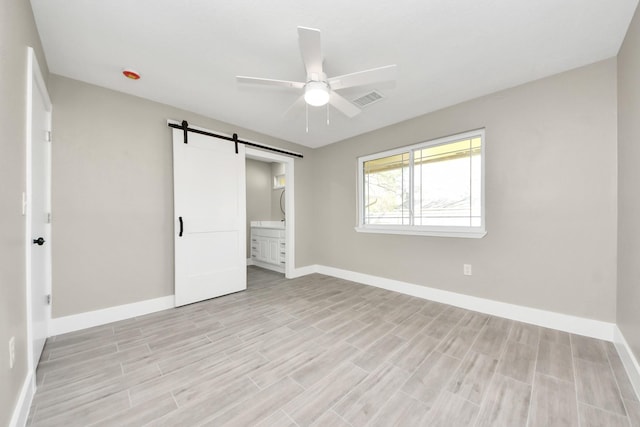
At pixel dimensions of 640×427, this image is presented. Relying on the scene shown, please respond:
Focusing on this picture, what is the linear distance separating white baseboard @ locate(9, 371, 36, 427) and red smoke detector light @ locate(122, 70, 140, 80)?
238 cm

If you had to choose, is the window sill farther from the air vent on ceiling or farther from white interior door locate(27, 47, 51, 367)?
white interior door locate(27, 47, 51, 367)

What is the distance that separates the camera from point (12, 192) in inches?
47.4

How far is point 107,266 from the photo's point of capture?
2461mm

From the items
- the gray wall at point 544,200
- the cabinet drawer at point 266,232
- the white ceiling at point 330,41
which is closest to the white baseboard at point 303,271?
the cabinet drawer at point 266,232

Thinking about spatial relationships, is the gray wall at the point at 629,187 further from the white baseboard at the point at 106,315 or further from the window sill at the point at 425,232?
the white baseboard at the point at 106,315

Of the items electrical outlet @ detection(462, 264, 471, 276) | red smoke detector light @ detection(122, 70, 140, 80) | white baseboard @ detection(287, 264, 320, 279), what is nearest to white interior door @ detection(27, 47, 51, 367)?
red smoke detector light @ detection(122, 70, 140, 80)

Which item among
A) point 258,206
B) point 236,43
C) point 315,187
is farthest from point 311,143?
point 236,43

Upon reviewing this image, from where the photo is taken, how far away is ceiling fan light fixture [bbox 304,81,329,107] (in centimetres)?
182

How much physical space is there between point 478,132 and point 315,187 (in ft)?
8.94

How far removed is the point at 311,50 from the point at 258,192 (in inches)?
169

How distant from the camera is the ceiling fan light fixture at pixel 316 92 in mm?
1815

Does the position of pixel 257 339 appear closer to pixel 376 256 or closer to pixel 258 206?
pixel 376 256

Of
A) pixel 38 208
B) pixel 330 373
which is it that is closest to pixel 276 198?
pixel 38 208

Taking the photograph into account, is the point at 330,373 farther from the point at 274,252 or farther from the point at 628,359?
the point at 274,252
